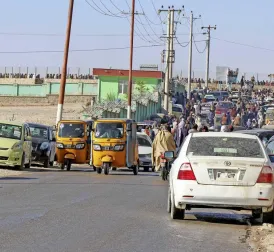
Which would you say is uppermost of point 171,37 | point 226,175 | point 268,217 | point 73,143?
point 171,37

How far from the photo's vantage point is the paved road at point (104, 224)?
40.0 feet

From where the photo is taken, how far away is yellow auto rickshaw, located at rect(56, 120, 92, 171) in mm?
35750

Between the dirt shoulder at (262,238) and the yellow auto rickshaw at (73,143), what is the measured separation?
20.6 m

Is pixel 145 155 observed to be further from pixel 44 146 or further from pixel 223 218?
pixel 223 218

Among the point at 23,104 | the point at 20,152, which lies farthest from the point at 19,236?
the point at 23,104

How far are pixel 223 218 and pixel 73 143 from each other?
1966cm

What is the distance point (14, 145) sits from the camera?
30.8 meters

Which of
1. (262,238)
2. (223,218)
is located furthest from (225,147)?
(262,238)

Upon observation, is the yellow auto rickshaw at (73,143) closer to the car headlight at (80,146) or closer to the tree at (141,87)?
the car headlight at (80,146)

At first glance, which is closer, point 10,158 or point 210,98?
point 10,158

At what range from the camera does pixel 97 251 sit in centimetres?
1148

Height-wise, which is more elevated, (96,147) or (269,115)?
(269,115)

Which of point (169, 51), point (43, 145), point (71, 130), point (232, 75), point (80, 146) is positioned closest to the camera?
point (43, 145)

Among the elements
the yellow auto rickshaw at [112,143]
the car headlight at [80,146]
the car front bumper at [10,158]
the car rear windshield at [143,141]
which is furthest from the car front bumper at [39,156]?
the car rear windshield at [143,141]
